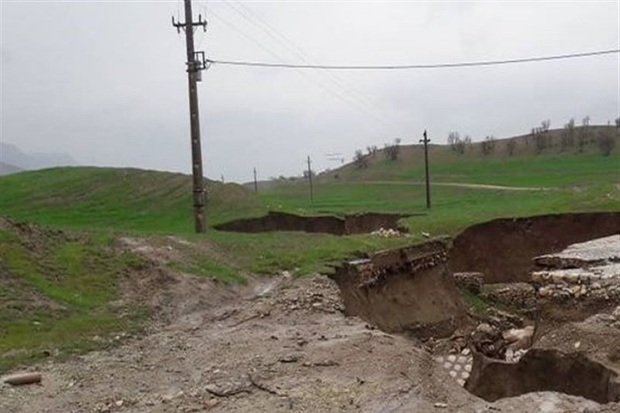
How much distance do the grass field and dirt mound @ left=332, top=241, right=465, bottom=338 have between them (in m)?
0.54

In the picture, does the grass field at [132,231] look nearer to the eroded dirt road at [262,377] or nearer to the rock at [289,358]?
the eroded dirt road at [262,377]

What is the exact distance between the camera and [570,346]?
10.4 metres

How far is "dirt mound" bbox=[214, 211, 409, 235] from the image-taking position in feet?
96.5

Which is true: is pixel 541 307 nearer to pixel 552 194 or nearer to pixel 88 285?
pixel 88 285

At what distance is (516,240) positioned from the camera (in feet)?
88.7

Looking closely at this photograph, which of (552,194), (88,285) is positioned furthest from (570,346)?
(552,194)

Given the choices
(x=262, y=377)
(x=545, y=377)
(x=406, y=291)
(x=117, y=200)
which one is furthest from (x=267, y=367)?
(x=117, y=200)

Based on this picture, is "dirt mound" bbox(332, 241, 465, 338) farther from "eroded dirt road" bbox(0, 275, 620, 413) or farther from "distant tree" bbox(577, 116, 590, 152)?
"distant tree" bbox(577, 116, 590, 152)

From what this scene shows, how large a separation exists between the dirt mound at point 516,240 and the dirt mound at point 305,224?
331 centimetres

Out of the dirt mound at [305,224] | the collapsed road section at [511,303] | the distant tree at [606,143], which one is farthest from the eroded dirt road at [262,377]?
the distant tree at [606,143]

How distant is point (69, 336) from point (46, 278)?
2515 mm

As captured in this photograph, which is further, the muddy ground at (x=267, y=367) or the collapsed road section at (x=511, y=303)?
the collapsed road section at (x=511, y=303)

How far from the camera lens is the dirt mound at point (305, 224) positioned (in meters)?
29.4

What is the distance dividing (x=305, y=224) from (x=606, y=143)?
5711 cm
